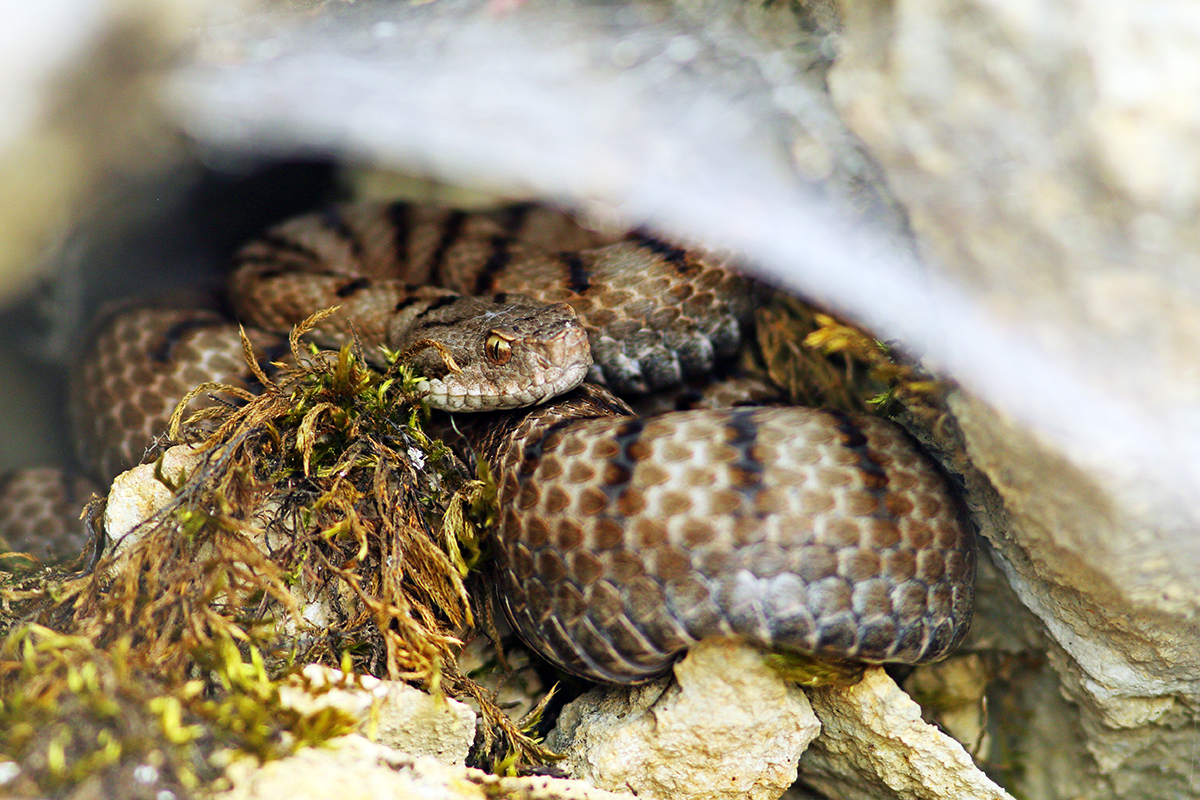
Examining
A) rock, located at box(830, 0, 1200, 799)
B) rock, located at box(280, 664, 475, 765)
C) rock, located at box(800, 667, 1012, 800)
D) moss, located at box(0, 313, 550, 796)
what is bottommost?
rock, located at box(800, 667, 1012, 800)

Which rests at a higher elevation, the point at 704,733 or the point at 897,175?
the point at 897,175

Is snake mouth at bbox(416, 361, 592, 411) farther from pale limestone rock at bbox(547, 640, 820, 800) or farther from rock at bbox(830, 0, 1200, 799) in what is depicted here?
rock at bbox(830, 0, 1200, 799)

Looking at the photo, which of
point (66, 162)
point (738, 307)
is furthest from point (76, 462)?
point (738, 307)

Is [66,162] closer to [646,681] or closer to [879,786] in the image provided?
[646,681]

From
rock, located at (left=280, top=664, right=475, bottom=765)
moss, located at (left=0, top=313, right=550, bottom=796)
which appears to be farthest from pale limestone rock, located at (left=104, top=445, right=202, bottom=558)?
rock, located at (left=280, top=664, right=475, bottom=765)

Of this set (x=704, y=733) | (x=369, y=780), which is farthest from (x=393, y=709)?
(x=704, y=733)

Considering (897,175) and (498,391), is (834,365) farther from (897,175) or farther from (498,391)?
(498,391)
